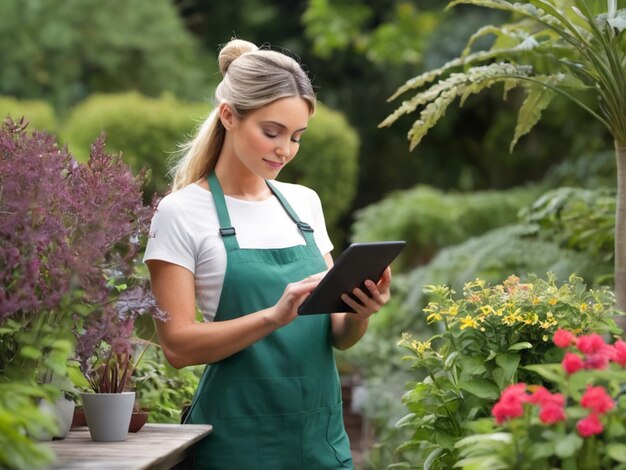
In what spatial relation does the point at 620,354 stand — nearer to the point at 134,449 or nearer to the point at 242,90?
the point at 134,449

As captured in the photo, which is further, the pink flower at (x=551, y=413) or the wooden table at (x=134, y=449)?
the wooden table at (x=134, y=449)

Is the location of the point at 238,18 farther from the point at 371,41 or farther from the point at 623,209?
the point at 623,209

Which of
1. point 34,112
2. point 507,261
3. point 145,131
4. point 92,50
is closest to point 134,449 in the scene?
point 507,261

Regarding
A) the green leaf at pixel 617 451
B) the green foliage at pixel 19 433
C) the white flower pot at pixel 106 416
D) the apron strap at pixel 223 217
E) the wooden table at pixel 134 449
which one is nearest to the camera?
the green foliage at pixel 19 433

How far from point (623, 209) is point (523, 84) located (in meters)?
0.56

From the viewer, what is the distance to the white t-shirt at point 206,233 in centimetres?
271

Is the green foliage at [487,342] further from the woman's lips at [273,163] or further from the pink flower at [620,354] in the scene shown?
the woman's lips at [273,163]

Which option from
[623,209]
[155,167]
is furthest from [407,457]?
[155,167]

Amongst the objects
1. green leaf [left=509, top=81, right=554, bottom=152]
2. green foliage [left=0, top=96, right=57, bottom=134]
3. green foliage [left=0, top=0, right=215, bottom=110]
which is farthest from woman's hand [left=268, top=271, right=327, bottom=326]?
green foliage [left=0, top=0, right=215, bottom=110]

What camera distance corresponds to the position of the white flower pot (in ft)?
7.84

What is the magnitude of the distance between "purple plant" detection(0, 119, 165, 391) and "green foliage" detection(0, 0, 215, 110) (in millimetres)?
11769

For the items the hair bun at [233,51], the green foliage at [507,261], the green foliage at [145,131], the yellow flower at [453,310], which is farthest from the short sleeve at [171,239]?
the green foliage at [145,131]

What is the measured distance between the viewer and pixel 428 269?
689 cm

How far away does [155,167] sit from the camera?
31.7 ft
